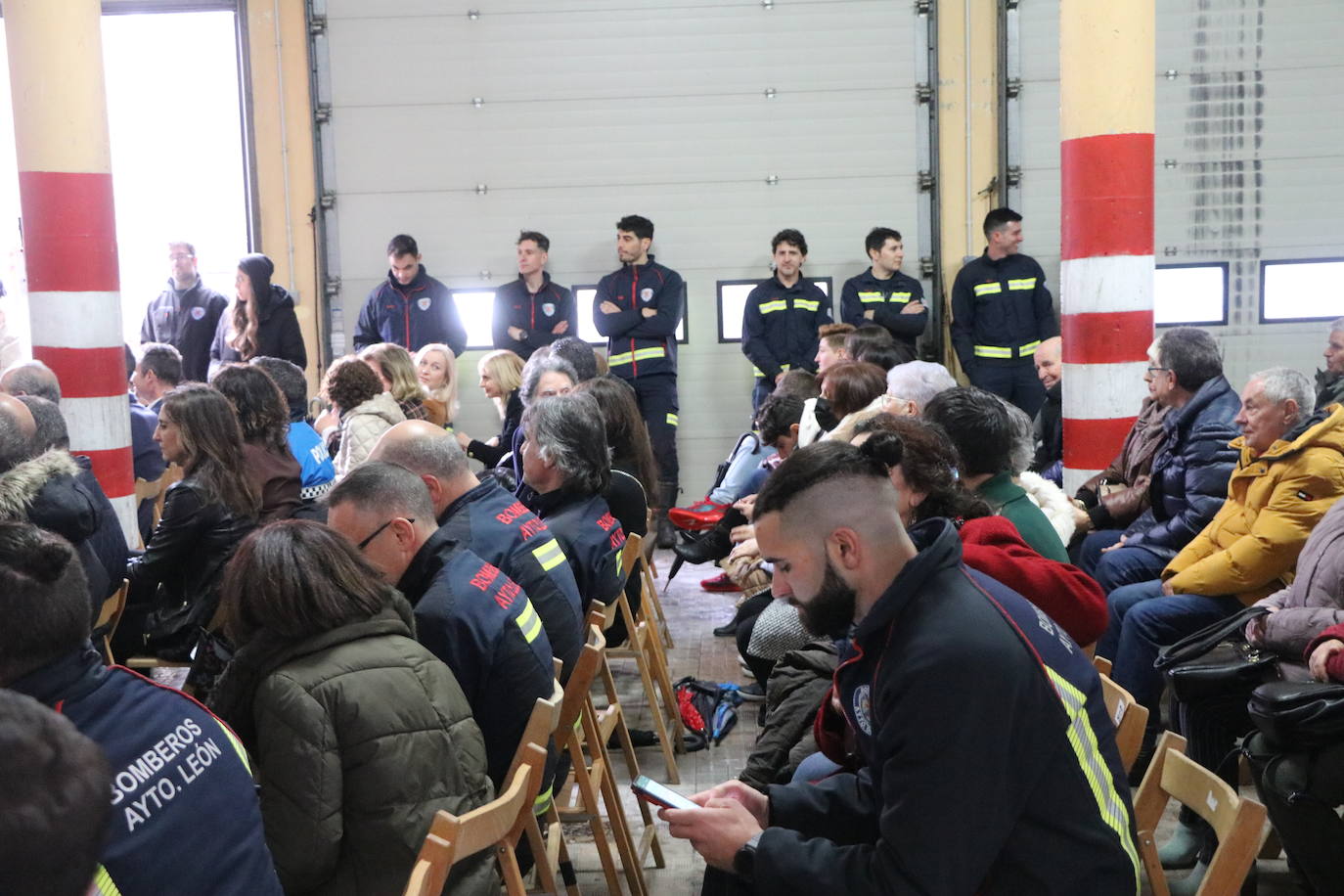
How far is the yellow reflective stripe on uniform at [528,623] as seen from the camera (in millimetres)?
3006

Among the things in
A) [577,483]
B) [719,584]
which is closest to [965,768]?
[577,483]

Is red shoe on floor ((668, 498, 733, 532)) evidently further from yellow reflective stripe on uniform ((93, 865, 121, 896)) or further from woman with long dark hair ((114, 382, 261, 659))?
yellow reflective stripe on uniform ((93, 865, 121, 896))

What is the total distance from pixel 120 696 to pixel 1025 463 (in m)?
2.61

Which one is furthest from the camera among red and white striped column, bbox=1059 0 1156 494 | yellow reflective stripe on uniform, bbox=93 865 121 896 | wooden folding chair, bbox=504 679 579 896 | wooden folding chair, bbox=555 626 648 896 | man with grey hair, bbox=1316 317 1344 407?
man with grey hair, bbox=1316 317 1344 407

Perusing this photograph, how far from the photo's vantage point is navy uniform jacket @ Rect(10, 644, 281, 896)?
A: 5.70 feet

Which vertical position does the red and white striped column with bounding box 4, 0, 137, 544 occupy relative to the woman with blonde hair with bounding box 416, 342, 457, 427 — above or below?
above

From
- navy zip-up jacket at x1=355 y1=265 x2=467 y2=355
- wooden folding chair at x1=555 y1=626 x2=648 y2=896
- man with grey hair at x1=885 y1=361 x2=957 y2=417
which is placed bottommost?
wooden folding chair at x1=555 y1=626 x2=648 y2=896

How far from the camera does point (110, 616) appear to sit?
13.4 ft

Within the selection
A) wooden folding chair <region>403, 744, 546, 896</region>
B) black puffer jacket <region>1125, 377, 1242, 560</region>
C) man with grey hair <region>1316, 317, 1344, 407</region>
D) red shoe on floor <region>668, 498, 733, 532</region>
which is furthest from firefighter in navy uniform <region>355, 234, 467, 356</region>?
wooden folding chair <region>403, 744, 546, 896</region>

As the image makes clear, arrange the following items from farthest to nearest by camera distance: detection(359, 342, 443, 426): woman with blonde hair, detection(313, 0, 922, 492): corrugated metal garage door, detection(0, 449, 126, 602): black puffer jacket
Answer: detection(313, 0, 922, 492): corrugated metal garage door
detection(359, 342, 443, 426): woman with blonde hair
detection(0, 449, 126, 602): black puffer jacket

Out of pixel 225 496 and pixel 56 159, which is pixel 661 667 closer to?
pixel 225 496

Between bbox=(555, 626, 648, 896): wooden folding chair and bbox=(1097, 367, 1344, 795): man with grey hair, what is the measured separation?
5.95ft

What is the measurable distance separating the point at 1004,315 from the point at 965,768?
7125mm

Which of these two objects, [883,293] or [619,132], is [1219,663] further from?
[619,132]
